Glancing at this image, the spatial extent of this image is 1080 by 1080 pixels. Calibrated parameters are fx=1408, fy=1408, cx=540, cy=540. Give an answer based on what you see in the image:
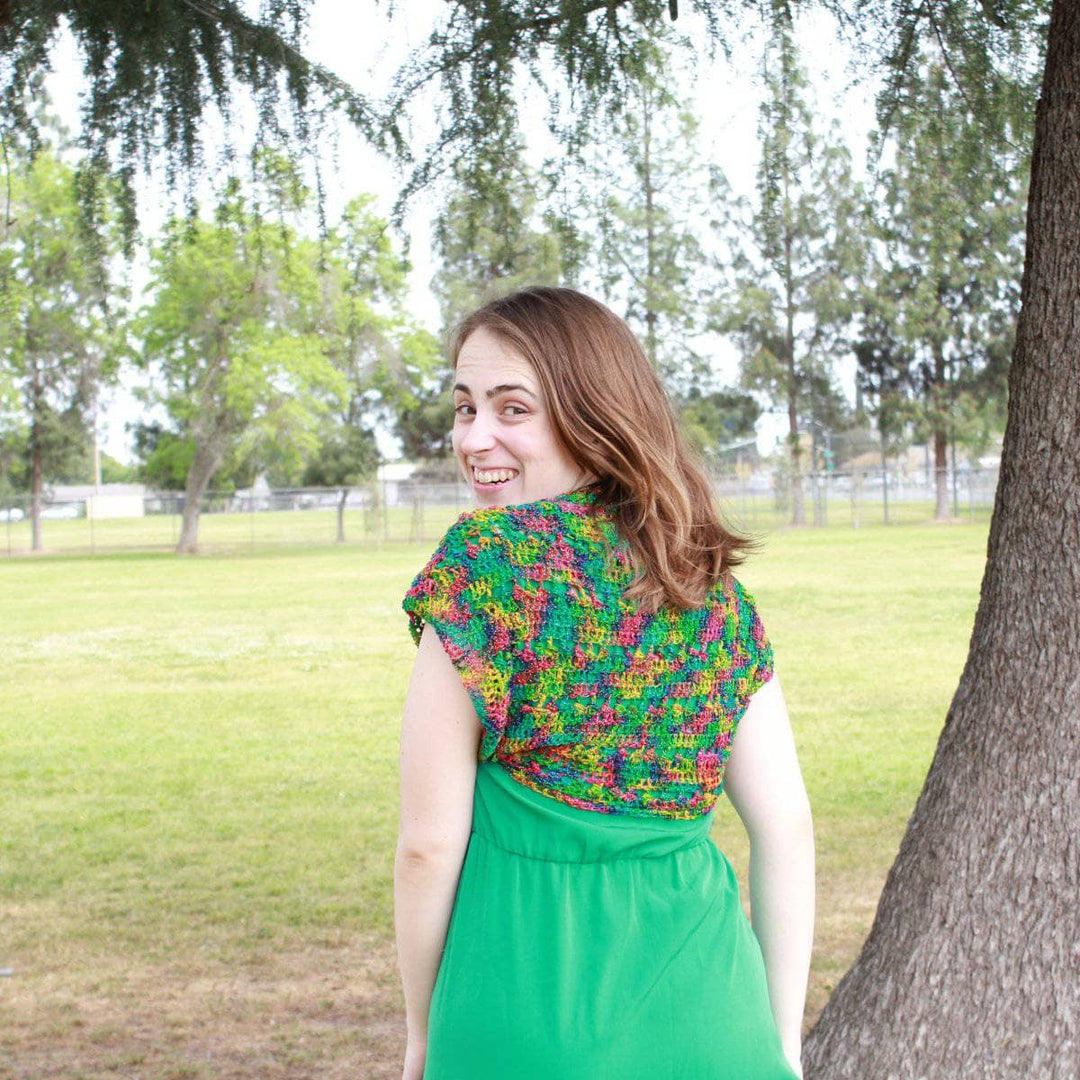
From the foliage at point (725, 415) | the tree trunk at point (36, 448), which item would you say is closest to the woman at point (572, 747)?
the tree trunk at point (36, 448)

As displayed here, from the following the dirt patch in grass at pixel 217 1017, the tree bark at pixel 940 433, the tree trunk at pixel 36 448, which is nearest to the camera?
the dirt patch in grass at pixel 217 1017

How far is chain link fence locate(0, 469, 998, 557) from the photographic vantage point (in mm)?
34031

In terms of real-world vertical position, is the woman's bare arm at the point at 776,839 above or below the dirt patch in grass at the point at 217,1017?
above

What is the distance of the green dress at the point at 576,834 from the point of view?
126 centimetres

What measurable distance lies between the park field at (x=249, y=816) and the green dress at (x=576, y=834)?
2726 millimetres

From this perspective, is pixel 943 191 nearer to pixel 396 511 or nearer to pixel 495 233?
pixel 495 233

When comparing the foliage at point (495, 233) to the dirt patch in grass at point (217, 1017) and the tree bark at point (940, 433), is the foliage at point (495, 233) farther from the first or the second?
the tree bark at point (940, 433)

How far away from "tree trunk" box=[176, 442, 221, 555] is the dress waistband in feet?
105

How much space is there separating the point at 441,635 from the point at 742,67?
2.57m

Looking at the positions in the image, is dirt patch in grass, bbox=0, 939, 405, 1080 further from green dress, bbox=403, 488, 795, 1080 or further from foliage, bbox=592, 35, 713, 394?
green dress, bbox=403, 488, 795, 1080

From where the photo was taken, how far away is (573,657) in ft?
4.22

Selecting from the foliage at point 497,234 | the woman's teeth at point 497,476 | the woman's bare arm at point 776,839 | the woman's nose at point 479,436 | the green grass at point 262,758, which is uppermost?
the foliage at point 497,234

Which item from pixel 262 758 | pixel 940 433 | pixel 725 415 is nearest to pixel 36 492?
pixel 725 415

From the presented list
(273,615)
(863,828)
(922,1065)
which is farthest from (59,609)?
(922,1065)
